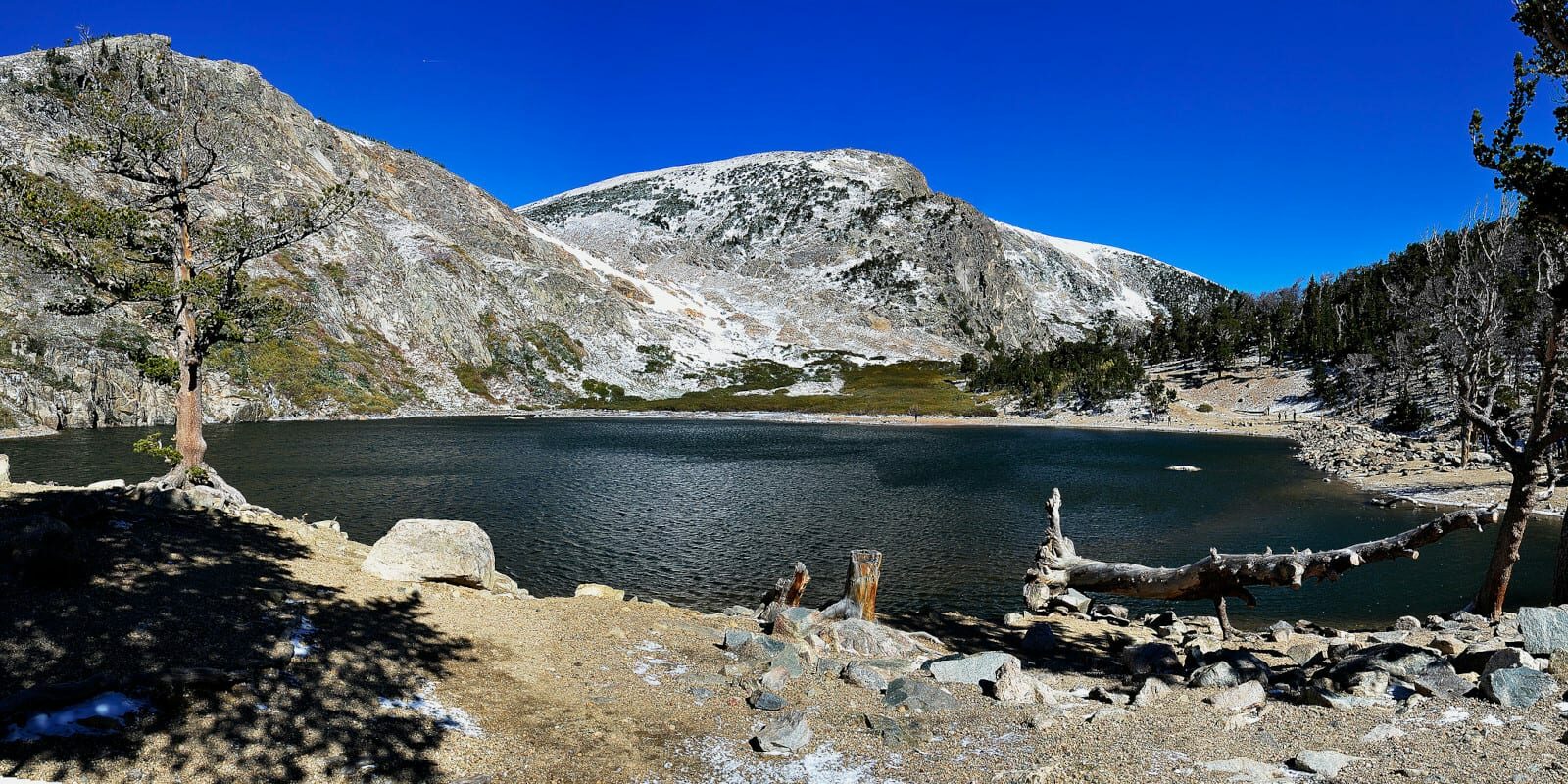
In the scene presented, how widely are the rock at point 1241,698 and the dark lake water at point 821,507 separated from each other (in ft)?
50.9

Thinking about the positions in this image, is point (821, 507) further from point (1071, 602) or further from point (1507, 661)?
point (1507, 661)

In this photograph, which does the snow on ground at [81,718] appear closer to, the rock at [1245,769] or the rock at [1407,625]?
the rock at [1245,769]

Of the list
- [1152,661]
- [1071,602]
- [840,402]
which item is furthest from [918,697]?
[840,402]

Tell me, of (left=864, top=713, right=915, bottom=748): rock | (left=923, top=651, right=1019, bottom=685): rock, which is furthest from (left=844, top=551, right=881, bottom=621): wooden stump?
(left=864, top=713, right=915, bottom=748): rock

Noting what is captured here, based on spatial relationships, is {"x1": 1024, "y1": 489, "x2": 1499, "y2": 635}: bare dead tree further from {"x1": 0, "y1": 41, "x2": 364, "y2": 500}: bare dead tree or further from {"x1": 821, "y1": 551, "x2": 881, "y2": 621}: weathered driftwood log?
{"x1": 0, "y1": 41, "x2": 364, "y2": 500}: bare dead tree

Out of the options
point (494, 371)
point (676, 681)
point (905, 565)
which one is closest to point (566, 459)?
Result: point (905, 565)

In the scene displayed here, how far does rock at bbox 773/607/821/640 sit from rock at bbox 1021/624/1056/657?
19.6 feet

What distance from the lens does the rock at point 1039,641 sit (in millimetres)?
19984

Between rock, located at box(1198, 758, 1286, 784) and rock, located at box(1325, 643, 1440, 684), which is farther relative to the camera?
rock, located at box(1325, 643, 1440, 684)

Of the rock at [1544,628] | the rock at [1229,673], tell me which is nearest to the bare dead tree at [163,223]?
the rock at [1229,673]

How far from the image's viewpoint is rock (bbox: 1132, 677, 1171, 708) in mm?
13047

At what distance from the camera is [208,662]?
35.2ft

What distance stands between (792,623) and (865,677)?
4545mm

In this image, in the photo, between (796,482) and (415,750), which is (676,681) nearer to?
(415,750)
